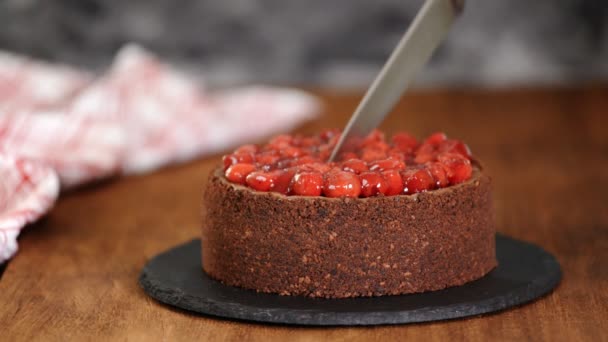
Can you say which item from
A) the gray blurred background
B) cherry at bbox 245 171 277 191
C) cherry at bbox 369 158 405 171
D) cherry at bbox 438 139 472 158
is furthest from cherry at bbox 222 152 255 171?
the gray blurred background

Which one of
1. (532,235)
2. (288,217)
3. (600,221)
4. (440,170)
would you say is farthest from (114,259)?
(600,221)

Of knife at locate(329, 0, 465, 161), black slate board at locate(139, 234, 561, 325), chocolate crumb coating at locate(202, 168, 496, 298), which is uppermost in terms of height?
knife at locate(329, 0, 465, 161)

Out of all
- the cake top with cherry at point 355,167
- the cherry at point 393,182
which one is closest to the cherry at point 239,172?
the cake top with cherry at point 355,167

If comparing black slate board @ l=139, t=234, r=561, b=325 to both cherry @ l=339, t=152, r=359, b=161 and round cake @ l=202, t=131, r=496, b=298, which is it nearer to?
round cake @ l=202, t=131, r=496, b=298

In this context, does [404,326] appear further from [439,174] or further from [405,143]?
[405,143]

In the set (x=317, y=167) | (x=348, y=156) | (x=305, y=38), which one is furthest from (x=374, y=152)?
(x=305, y=38)

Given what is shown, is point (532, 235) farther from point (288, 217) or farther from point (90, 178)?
point (90, 178)
